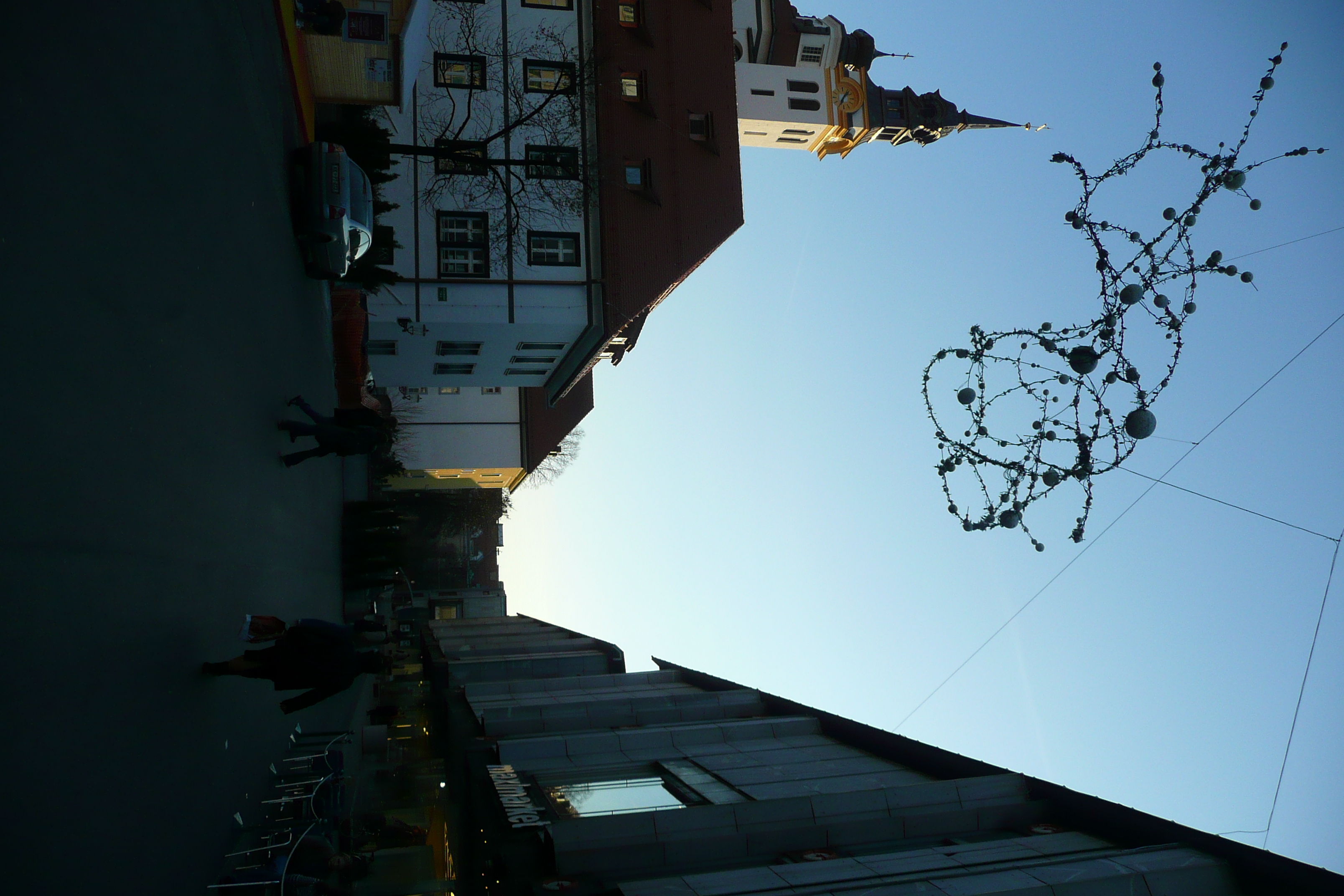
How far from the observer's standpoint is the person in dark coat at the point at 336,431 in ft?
42.5

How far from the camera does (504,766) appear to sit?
546 inches

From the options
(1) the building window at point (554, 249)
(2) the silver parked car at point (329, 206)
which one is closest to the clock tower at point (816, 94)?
(1) the building window at point (554, 249)

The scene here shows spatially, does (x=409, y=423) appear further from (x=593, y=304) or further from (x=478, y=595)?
(x=478, y=595)

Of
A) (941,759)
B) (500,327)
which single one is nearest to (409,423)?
(500,327)

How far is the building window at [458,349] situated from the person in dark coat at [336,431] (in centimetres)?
1777

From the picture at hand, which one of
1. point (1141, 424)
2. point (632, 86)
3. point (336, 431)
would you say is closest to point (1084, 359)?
point (1141, 424)

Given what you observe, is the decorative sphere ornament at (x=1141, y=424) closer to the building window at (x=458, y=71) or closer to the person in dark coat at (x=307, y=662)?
the person in dark coat at (x=307, y=662)

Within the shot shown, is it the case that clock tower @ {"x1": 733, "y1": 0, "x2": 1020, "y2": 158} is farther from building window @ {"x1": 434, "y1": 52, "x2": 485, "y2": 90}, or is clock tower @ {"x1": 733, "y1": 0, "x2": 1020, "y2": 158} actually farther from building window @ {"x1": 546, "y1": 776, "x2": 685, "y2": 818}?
building window @ {"x1": 546, "y1": 776, "x2": 685, "y2": 818}

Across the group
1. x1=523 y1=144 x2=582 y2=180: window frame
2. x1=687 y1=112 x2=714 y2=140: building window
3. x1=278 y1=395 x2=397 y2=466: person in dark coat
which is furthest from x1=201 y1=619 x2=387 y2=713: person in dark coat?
x1=687 y1=112 x2=714 y2=140: building window

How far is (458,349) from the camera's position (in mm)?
31875

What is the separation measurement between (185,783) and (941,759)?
1146cm

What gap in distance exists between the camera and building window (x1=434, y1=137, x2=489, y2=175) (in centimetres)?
2431

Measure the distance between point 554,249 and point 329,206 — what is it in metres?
14.6

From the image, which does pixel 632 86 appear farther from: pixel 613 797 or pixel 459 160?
pixel 613 797
